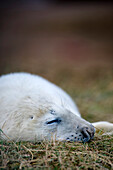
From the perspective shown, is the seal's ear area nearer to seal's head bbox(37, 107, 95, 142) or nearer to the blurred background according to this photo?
seal's head bbox(37, 107, 95, 142)

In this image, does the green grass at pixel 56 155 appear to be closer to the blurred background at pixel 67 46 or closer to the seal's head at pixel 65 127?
the seal's head at pixel 65 127

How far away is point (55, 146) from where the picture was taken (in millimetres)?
2436

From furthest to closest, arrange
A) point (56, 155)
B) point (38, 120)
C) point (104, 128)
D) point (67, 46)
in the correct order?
point (67, 46) < point (104, 128) < point (38, 120) < point (56, 155)

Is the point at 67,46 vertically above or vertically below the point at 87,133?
above

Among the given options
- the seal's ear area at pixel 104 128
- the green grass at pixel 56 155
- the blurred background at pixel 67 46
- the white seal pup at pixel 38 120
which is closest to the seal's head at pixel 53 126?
the white seal pup at pixel 38 120

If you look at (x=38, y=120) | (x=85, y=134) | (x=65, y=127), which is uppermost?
(x=38, y=120)

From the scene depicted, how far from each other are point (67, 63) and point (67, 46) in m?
1.82

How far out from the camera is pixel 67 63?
8.41 meters

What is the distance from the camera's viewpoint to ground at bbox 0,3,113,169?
7.48ft

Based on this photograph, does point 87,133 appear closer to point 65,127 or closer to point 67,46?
point 65,127

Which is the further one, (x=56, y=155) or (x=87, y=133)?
(x=87, y=133)

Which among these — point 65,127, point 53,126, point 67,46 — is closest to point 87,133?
point 65,127

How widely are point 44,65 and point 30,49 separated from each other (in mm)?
2261

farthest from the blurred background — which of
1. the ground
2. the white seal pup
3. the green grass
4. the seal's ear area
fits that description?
the green grass
